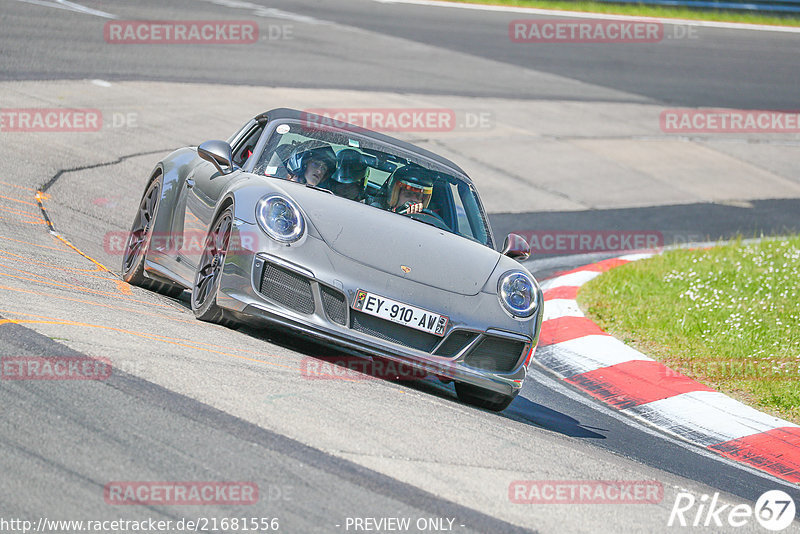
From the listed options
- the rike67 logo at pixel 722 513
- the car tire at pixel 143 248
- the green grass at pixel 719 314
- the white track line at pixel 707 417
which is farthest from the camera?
the green grass at pixel 719 314

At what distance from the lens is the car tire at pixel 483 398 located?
19.5 ft

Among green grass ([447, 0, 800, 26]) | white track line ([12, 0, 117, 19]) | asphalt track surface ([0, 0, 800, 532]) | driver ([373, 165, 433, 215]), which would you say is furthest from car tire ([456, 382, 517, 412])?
green grass ([447, 0, 800, 26])

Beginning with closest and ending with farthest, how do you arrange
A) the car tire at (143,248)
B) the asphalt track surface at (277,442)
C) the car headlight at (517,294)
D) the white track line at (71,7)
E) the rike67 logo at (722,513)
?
1. the asphalt track surface at (277,442)
2. the rike67 logo at (722,513)
3. the car headlight at (517,294)
4. the car tire at (143,248)
5. the white track line at (71,7)

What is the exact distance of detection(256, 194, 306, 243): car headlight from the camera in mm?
5523

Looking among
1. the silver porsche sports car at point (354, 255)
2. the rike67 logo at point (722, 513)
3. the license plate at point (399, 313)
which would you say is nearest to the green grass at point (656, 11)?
the silver porsche sports car at point (354, 255)

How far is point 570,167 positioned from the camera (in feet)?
49.5

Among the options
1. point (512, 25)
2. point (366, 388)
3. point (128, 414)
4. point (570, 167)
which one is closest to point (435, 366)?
point (366, 388)

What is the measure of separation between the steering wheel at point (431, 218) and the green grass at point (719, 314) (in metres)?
2.26

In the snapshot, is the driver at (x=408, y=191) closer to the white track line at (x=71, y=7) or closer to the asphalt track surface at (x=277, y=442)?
the asphalt track surface at (x=277, y=442)

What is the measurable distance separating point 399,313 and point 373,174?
1355 mm

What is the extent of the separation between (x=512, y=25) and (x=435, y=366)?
68.4 ft

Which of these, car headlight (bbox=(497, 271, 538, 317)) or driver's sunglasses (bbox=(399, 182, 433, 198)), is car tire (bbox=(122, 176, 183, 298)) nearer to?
driver's sunglasses (bbox=(399, 182, 433, 198))

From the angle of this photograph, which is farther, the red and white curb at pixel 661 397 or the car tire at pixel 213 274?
the red and white curb at pixel 661 397

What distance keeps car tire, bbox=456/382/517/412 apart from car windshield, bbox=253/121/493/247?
3.23 feet
